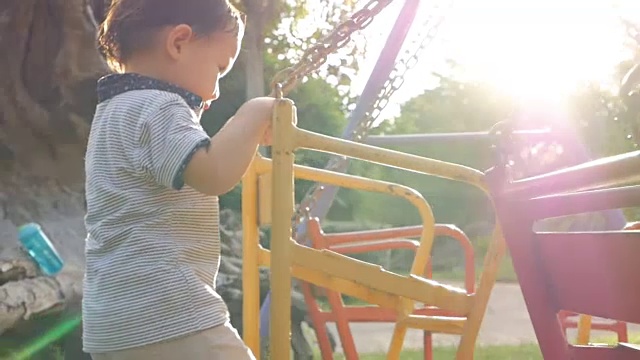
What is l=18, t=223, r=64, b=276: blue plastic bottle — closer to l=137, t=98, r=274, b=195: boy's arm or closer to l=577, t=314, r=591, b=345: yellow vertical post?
l=577, t=314, r=591, b=345: yellow vertical post

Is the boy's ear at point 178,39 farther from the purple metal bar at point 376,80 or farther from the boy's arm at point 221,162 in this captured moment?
the purple metal bar at point 376,80

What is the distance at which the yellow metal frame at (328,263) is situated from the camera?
1383 millimetres

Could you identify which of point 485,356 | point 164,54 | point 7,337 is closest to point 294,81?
point 164,54

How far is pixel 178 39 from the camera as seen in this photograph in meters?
1.29

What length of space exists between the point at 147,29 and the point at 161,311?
389mm

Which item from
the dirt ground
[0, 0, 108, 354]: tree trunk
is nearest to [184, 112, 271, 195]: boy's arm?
[0, 0, 108, 354]: tree trunk

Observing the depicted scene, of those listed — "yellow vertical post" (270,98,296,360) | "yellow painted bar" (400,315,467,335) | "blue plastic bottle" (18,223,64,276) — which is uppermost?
"yellow vertical post" (270,98,296,360)

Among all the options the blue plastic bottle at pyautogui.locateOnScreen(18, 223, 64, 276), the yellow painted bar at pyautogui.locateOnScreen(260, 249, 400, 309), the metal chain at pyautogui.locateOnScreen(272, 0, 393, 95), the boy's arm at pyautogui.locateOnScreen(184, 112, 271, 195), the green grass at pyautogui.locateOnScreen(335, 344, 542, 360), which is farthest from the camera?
the green grass at pyautogui.locateOnScreen(335, 344, 542, 360)

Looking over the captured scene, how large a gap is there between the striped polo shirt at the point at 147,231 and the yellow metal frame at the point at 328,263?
13 centimetres

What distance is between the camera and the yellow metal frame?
4.54 feet

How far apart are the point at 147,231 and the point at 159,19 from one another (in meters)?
0.29

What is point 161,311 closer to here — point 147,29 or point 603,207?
point 147,29

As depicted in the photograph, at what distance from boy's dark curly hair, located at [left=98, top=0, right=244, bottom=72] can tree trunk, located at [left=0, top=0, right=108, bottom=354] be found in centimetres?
235

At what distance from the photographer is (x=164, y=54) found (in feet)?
4.26
